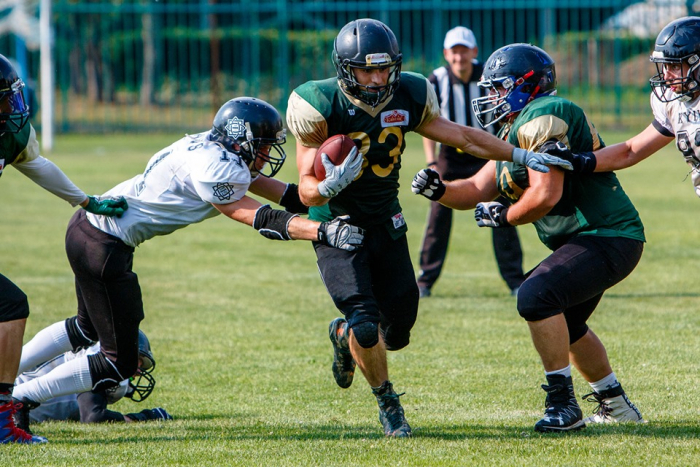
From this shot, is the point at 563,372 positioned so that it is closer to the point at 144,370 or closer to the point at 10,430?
the point at 144,370

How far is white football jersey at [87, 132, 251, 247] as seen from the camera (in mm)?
4609

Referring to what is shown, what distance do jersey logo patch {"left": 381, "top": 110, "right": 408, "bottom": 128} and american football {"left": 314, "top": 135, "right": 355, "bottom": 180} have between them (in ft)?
0.82

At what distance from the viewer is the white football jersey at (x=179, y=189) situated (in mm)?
4609

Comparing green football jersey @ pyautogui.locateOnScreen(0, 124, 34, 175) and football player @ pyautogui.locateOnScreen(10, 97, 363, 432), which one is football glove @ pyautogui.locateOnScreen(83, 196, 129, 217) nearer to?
football player @ pyautogui.locateOnScreen(10, 97, 363, 432)

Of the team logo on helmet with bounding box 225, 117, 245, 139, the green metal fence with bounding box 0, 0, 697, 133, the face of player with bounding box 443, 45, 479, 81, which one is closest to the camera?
the team logo on helmet with bounding box 225, 117, 245, 139

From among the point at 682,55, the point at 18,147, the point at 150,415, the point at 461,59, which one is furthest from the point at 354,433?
the point at 461,59

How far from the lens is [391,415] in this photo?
4.68 m

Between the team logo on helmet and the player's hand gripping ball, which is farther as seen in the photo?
the team logo on helmet

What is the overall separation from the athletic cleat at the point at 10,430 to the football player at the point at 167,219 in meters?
0.50

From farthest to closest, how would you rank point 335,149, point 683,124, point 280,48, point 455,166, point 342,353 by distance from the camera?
point 280,48
point 455,166
point 342,353
point 683,124
point 335,149

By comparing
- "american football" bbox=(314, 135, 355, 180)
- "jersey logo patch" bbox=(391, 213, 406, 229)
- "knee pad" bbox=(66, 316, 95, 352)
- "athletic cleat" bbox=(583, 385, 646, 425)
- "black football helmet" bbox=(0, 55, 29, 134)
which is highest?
"black football helmet" bbox=(0, 55, 29, 134)

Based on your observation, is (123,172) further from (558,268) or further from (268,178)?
(558,268)

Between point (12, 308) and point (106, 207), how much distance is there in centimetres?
67

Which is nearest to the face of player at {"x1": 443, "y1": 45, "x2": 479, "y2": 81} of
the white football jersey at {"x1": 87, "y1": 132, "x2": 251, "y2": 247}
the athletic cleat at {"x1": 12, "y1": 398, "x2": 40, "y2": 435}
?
the white football jersey at {"x1": 87, "y1": 132, "x2": 251, "y2": 247}
